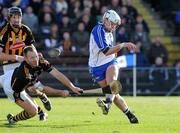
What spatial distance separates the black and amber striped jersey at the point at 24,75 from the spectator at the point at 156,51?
1270cm

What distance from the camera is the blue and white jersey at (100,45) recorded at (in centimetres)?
1405

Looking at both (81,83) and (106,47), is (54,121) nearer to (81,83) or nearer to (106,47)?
(106,47)

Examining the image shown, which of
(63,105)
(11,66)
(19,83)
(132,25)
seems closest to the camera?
(19,83)

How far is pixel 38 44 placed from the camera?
24.3 metres

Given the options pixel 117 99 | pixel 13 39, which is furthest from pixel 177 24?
pixel 117 99

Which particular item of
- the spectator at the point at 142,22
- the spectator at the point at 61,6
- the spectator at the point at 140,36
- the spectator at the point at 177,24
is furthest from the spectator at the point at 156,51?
the spectator at the point at 61,6

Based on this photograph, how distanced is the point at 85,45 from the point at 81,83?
1.39 m

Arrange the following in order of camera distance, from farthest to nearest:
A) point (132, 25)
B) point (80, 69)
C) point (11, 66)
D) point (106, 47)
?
point (132, 25), point (80, 69), point (11, 66), point (106, 47)

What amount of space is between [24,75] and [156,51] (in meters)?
13.2

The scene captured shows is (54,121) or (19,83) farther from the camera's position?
(54,121)

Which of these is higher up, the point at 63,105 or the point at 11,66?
the point at 11,66

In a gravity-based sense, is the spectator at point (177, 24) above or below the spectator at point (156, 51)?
above

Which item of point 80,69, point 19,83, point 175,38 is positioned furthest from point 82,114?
point 175,38

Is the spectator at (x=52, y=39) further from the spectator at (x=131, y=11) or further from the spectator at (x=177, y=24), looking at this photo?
the spectator at (x=177, y=24)
